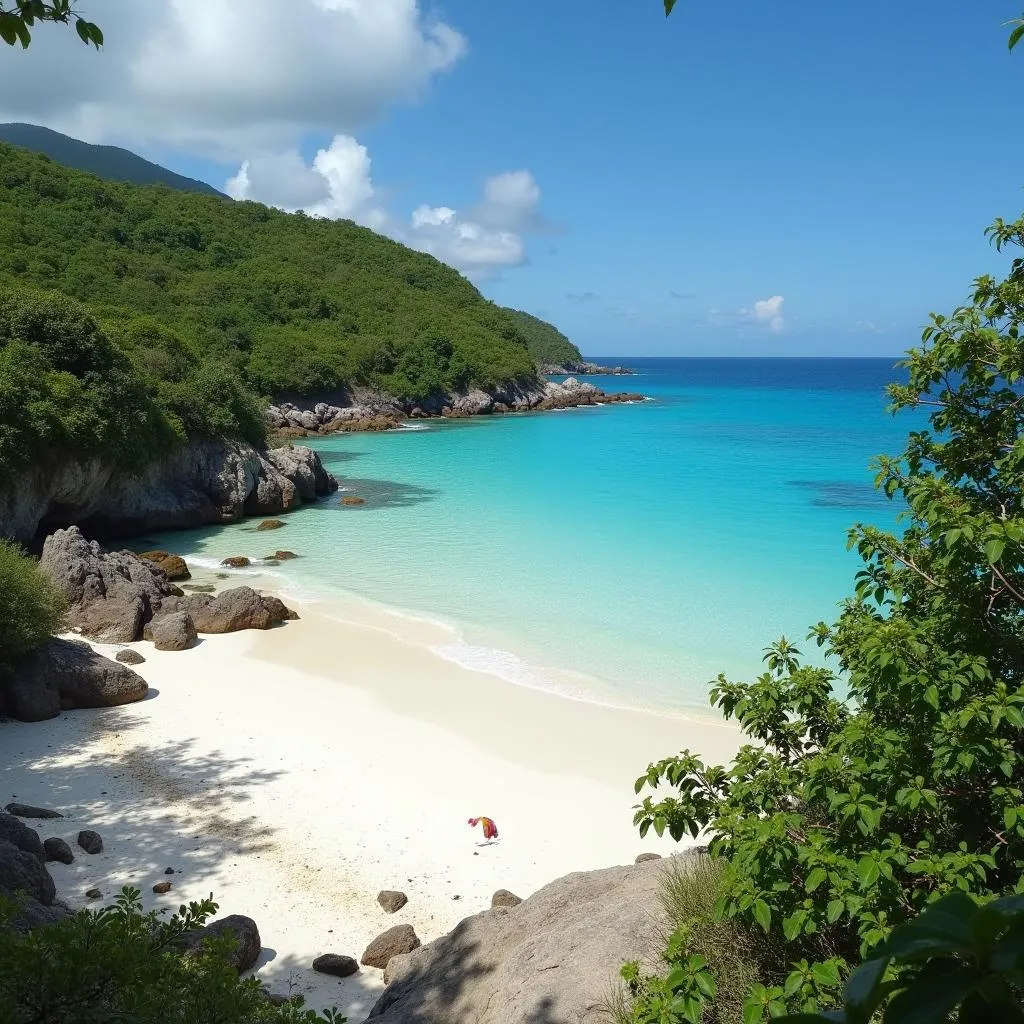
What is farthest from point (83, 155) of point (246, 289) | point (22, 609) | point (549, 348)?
point (22, 609)

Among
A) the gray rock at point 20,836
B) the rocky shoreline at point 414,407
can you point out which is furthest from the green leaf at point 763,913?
the rocky shoreline at point 414,407

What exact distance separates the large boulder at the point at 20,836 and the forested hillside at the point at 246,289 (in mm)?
25176

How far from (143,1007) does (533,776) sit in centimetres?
929

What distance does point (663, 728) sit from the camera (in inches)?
526

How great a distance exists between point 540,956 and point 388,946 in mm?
2715

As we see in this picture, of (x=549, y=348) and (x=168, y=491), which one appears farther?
(x=549, y=348)

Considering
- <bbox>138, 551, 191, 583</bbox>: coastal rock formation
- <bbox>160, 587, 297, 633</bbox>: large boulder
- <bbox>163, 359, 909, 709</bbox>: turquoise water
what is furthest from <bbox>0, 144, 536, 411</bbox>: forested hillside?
<bbox>160, 587, 297, 633</bbox>: large boulder

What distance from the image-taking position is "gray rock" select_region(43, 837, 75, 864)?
896cm

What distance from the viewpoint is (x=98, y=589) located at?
17.2 meters

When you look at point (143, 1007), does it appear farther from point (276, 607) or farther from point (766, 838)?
point (276, 607)

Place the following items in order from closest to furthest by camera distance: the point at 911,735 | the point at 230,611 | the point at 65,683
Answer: the point at 911,735, the point at 65,683, the point at 230,611

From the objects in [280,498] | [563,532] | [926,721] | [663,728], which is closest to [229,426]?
[280,498]

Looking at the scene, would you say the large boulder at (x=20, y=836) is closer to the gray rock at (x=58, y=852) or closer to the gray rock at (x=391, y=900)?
the gray rock at (x=58, y=852)

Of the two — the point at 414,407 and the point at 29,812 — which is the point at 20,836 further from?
the point at 414,407
